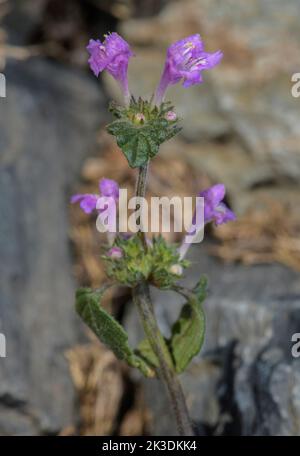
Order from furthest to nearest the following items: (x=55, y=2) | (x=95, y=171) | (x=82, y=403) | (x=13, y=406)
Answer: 1. (x=55, y=2)
2. (x=95, y=171)
3. (x=82, y=403)
4. (x=13, y=406)

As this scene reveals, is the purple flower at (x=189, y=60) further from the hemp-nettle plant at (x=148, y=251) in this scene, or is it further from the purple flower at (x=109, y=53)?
the purple flower at (x=109, y=53)

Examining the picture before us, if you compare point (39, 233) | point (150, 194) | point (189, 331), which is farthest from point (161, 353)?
point (150, 194)

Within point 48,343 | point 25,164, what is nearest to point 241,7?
point 25,164

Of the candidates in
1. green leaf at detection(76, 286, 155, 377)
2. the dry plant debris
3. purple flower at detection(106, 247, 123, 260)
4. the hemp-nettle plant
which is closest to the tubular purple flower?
the hemp-nettle plant

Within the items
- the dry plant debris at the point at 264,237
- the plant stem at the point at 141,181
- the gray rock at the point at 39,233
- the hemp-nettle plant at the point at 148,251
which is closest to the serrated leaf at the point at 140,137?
the hemp-nettle plant at the point at 148,251

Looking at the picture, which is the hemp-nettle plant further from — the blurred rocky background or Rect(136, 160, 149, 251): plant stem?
the blurred rocky background

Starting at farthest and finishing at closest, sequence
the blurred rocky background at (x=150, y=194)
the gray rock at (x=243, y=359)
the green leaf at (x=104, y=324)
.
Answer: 1. the blurred rocky background at (x=150, y=194)
2. the gray rock at (x=243, y=359)
3. the green leaf at (x=104, y=324)

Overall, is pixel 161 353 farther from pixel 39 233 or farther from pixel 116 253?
pixel 39 233

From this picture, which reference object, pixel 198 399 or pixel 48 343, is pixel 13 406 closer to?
pixel 48 343
